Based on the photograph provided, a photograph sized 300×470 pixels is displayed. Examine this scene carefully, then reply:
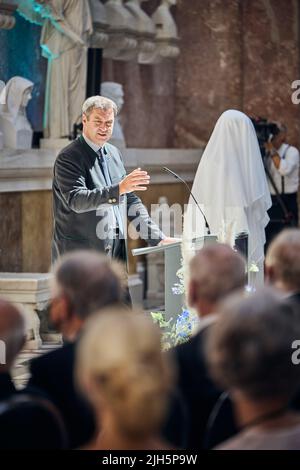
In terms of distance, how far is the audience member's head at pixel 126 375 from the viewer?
110 inches

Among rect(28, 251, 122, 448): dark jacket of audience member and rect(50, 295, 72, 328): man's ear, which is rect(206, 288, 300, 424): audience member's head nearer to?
rect(28, 251, 122, 448): dark jacket of audience member

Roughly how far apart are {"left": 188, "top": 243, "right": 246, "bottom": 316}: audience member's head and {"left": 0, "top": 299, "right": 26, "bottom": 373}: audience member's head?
697 millimetres

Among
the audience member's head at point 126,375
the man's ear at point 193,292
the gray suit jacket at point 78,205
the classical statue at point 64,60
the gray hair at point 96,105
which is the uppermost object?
the classical statue at point 64,60

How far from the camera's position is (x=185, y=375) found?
13.2 ft

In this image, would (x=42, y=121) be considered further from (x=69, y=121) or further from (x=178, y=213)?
(x=178, y=213)

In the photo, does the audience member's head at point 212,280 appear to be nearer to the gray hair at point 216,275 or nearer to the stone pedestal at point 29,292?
the gray hair at point 216,275

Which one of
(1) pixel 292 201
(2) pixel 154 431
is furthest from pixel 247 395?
(1) pixel 292 201

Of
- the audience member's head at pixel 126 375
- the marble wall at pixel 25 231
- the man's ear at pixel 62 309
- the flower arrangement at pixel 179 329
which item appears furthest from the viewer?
the marble wall at pixel 25 231

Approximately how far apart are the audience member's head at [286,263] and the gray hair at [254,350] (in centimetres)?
129

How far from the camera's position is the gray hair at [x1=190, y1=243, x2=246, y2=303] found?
4.08 m

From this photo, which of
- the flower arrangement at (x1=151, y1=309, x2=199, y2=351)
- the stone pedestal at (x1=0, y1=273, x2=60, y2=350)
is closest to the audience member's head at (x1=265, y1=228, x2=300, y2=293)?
the flower arrangement at (x1=151, y1=309, x2=199, y2=351)

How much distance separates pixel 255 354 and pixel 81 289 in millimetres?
1060

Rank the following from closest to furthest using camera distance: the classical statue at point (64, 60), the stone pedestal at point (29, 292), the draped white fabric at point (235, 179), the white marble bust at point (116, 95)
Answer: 1. the draped white fabric at point (235, 179)
2. the stone pedestal at point (29, 292)
3. the classical statue at point (64, 60)
4. the white marble bust at point (116, 95)

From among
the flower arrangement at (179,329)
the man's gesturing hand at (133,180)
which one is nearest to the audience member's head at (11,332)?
the flower arrangement at (179,329)
